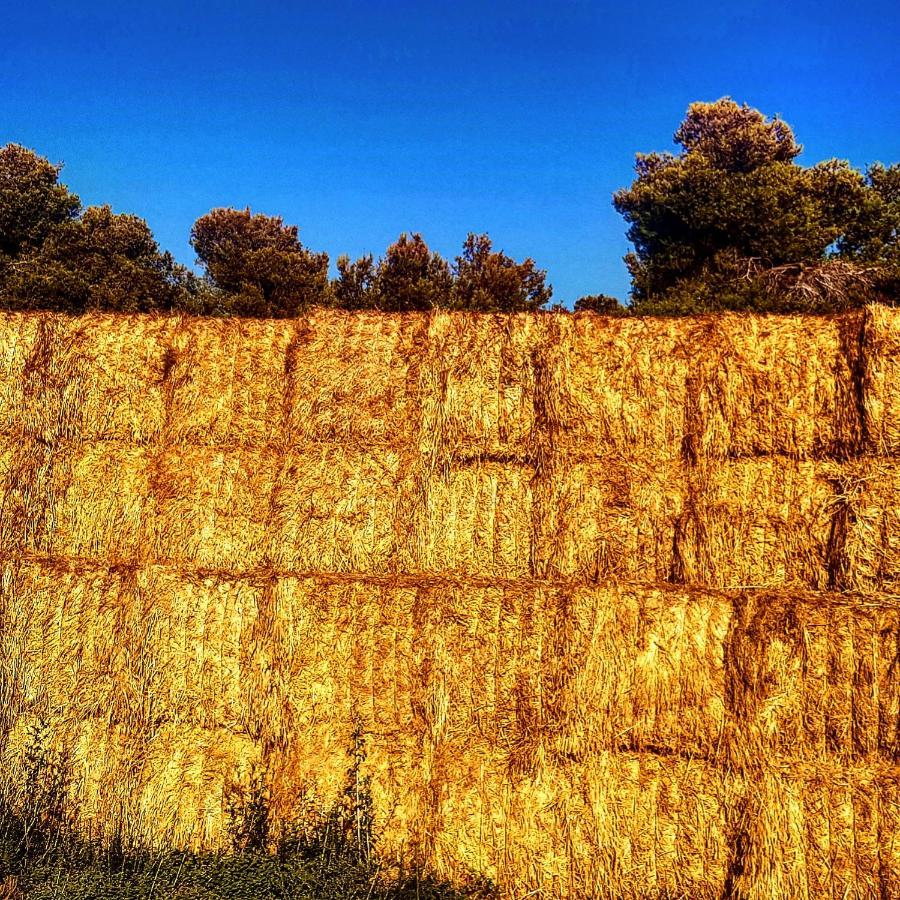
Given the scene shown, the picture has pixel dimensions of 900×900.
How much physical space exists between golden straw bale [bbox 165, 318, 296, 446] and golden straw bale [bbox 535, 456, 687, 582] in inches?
95.1

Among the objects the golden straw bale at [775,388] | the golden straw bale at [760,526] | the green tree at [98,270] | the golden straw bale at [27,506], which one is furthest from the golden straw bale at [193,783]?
the green tree at [98,270]

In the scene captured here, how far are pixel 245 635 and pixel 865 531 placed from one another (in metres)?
4.69

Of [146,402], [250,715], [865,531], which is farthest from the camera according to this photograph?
[146,402]

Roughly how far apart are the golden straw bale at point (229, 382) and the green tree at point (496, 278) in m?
21.8

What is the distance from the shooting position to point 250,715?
21.7 ft

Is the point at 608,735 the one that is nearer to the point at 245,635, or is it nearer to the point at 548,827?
the point at 548,827

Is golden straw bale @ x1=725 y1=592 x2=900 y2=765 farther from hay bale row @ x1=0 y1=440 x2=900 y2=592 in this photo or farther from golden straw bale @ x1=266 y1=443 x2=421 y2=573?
golden straw bale @ x1=266 y1=443 x2=421 y2=573

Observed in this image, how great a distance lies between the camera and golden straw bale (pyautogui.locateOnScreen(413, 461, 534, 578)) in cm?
667

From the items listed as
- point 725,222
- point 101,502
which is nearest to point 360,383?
point 101,502

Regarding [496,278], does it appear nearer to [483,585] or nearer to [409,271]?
[409,271]

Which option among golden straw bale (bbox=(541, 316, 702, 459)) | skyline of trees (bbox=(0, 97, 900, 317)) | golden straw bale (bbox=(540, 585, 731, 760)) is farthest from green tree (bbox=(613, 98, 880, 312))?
golden straw bale (bbox=(540, 585, 731, 760))

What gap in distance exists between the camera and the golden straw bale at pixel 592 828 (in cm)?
595

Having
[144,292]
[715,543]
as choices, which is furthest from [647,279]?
[715,543]

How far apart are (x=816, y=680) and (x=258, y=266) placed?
2924 cm
